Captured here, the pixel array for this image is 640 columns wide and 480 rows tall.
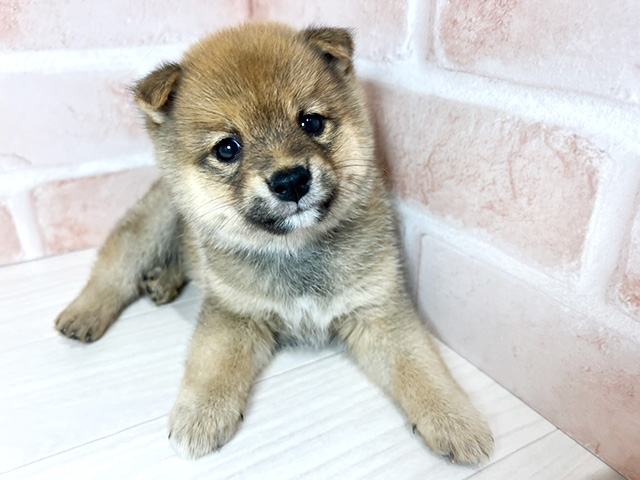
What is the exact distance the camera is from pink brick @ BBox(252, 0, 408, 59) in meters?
1.21

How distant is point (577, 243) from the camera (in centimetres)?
91

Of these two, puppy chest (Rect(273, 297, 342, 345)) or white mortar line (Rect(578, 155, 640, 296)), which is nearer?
white mortar line (Rect(578, 155, 640, 296))

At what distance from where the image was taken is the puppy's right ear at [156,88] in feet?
3.48

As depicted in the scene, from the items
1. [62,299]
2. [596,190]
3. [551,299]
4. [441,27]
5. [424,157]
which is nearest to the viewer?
[596,190]

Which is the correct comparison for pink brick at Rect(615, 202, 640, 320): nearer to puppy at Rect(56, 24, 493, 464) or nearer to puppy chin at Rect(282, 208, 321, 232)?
puppy at Rect(56, 24, 493, 464)

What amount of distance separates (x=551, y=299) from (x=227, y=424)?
0.66 meters

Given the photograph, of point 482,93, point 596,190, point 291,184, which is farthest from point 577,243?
point 291,184

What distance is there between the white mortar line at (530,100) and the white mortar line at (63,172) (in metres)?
0.88

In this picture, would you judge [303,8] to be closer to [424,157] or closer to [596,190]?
[424,157]

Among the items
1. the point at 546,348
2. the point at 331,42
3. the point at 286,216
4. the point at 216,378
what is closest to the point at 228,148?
the point at 286,216

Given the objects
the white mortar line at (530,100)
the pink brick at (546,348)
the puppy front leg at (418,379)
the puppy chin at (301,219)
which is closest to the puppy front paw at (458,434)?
the puppy front leg at (418,379)

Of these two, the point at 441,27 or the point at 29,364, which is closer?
the point at 441,27

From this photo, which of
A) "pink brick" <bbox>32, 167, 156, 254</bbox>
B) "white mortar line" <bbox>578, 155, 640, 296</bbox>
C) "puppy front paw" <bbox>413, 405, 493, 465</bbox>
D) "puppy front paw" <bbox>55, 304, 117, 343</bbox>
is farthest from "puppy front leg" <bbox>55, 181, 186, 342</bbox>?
"white mortar line" <bbox>578, 155, 640, 296</bbox>

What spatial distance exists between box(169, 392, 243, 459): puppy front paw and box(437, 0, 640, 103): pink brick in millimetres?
837
